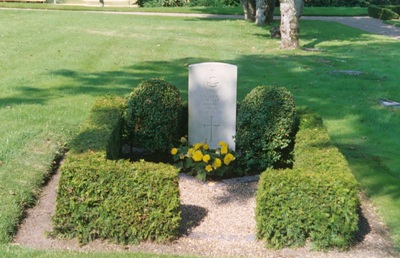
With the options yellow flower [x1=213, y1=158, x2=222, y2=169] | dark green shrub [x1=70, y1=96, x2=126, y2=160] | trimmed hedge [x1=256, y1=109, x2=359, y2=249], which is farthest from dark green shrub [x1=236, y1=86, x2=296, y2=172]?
trimmed hedge [x1=256, y1=109, x2=359, y2=249]

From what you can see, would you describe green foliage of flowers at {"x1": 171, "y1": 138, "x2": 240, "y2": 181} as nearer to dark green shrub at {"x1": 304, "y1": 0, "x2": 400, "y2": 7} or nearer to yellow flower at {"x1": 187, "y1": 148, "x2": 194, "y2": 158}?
yellow flower at {"x1": 187, "y1": 148, "x2": 194, "y2": 158}

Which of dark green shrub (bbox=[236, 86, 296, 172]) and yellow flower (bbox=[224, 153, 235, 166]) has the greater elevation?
dark green shrub (bbox=[236, 86, 296, 172])

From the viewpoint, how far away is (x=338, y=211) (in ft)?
20.7

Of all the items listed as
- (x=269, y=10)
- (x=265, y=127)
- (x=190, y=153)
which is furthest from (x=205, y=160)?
(x=269, y=10)

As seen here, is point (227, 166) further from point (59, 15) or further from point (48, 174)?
point (59, 15)

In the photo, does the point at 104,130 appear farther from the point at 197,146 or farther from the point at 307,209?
the point at 307,209

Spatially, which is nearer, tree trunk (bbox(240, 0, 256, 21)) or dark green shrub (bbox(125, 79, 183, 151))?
dark green shrub (bbox(125, 79, 183, 151))

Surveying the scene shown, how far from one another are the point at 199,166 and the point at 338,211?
2.72 metres

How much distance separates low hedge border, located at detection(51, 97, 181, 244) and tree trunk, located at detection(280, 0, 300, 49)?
1458 centimetres

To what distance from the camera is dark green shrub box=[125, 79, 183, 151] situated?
29.5 ft

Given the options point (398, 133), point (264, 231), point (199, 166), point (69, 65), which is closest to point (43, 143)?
point (199, 166)

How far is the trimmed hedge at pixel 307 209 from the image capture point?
632 centimetres

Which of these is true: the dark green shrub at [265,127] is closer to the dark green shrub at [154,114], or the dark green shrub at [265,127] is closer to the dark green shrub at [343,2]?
the dark green shrub at [154,114]

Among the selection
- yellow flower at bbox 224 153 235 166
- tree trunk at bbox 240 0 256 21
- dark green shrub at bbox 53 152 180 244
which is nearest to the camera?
dark green shrub at bbox 53 152 180 244
